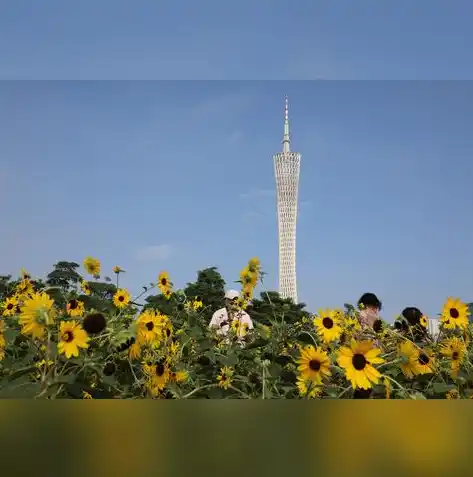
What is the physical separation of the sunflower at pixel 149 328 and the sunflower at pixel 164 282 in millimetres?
958

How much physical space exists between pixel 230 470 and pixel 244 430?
0.03m

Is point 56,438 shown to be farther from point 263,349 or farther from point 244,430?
point 263,349

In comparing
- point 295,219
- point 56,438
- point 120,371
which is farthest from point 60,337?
point 295,219

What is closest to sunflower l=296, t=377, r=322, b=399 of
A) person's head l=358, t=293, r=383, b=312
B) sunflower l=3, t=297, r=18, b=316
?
sunflower l=3, t=297, r=18, b=316

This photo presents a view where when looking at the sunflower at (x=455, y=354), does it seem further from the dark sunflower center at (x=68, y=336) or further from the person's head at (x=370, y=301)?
the person's head at (x=370, y=301)

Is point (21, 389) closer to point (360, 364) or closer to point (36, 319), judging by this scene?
point (36, 319)

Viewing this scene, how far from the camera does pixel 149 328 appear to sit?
1.31m

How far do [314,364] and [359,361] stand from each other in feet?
0.26

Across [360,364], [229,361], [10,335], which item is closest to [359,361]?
[360,364]

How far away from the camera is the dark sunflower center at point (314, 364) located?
1.06 metres

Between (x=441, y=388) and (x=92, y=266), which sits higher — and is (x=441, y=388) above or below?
below

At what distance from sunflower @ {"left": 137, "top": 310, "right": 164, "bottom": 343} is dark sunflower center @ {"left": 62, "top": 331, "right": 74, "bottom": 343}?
208 mm

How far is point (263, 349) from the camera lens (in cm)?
167

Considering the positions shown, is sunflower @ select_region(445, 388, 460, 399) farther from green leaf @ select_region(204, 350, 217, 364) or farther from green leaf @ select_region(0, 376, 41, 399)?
green leaf @ select_region(0, 376, 41, 399)
